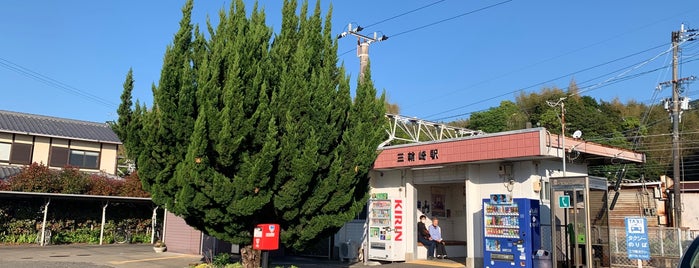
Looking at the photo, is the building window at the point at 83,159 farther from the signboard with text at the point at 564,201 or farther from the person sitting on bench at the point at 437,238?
the signboard with text at the point at 564,201

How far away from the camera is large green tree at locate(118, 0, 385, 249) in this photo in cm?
960

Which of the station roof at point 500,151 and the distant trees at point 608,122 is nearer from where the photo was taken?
the station roof at point 500,151

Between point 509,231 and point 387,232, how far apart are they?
4395mm

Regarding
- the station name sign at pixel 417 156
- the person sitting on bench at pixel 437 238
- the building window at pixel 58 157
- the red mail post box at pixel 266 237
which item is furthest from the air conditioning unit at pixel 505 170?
the building window at pixel 58 157

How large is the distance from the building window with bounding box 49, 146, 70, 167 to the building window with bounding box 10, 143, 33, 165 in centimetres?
107

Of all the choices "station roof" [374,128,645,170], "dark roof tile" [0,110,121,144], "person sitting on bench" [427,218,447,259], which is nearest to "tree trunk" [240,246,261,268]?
"station roof" [374,128,645,170]

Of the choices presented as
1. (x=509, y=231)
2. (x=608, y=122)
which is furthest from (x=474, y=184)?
(x=608, y=122)

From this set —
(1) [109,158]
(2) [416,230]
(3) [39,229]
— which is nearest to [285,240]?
(2) [416,230]

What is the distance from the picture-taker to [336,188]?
10602mm

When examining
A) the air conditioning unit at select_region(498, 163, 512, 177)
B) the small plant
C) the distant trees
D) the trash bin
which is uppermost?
the distant trees

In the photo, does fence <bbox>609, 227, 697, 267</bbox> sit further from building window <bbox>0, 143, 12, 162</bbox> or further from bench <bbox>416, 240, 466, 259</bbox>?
building window <bbox>0, 143, 12, 162</bbox>

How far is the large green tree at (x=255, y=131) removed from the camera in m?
9.60

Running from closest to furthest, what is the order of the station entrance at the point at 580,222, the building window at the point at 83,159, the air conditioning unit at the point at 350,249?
the station entrance at the point at 580,222
the air conditioning unit at the point at 350,249
the building window at the point at 83,159

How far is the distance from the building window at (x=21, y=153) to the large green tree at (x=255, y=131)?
22715mm
